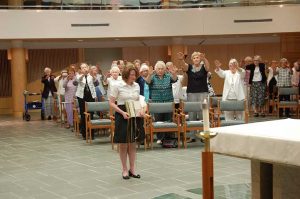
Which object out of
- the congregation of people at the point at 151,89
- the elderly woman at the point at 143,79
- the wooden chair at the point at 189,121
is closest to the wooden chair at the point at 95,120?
the congregation of people at the point at 151,89

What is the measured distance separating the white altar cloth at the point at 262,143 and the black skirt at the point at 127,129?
330 cm

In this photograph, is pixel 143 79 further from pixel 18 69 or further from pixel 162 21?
pixel 18 69

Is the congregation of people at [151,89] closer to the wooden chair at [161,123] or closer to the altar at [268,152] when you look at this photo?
the wooden chair at [161,123]

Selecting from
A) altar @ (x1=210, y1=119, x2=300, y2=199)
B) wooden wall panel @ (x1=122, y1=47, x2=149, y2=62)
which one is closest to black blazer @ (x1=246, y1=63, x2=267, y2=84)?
wooden wall panel @ (x1=122, y1=47, x2=149, y2=62)

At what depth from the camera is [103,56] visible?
20656 millimetres

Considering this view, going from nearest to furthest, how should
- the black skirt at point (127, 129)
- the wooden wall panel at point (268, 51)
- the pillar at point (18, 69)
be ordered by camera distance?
1. the black skirt at point (127, 129)
2. the pillar at point (18, 69)
3. the wooden wall panel at point (268, 51)

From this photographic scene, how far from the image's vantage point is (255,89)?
1457 centimetres

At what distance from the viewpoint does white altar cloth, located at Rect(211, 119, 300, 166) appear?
3061 millimetres

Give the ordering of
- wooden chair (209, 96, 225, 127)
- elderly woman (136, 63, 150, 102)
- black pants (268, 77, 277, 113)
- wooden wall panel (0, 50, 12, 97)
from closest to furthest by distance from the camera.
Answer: elderly woman (136, 63, 150, 102) < wooden chair (209, 96, 225, 127) < black pants (268, 77, 277, 113) < wooden wall panel (0, 50, 12, 97)

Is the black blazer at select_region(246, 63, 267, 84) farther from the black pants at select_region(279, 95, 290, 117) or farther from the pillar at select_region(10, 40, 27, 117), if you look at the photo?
the pillar at select_region(10, 40, 27, 117)

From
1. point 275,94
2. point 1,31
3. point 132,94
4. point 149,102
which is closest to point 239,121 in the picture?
point 149,102

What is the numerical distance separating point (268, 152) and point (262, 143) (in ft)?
0.26

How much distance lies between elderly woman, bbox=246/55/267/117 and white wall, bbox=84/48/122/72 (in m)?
7.53

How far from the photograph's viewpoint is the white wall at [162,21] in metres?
16.7
